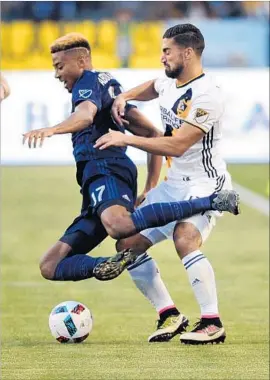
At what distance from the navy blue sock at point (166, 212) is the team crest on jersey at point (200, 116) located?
533 millimetres

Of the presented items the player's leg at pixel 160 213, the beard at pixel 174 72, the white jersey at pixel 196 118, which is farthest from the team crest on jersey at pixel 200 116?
the player's leg at pixel 160 213

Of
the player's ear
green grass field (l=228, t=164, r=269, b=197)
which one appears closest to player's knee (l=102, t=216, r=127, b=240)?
the player's ear

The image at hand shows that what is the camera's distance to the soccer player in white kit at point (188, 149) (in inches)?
340

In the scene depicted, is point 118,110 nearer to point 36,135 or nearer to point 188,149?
point 188,149

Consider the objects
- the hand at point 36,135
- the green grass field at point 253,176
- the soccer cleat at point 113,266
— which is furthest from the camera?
the green grass field at point 253,176

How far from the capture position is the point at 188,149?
889cm

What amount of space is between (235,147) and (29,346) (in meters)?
12.4

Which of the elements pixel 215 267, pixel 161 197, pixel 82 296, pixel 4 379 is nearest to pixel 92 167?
pixel 161 197

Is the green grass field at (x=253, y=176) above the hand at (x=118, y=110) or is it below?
below

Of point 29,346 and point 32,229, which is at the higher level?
point 29,346

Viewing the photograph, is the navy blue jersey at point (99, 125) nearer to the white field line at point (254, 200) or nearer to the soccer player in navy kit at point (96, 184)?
the soccer player in navy kit at point (96, 184)

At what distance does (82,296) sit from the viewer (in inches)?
482

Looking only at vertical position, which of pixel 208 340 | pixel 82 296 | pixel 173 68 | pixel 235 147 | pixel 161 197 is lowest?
pixel 235 147

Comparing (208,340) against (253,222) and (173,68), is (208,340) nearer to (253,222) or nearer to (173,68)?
(173,68)
